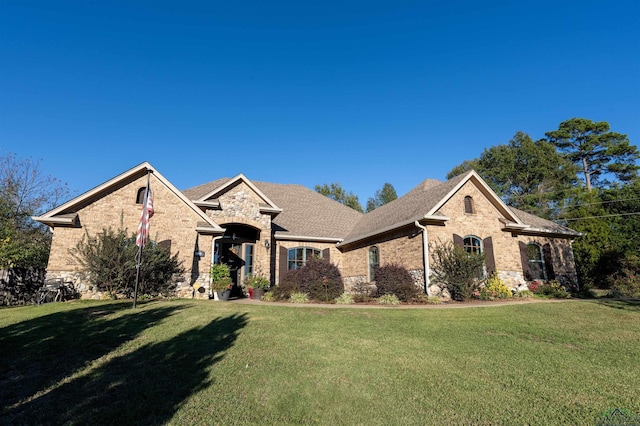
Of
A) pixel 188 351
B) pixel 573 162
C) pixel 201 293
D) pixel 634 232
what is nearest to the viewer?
pixel 188 351

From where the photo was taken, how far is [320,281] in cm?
1349

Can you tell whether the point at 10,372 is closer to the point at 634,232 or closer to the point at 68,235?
the point at 68,235

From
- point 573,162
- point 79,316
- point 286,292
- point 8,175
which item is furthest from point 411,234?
point 573,162

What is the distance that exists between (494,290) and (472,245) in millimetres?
2242

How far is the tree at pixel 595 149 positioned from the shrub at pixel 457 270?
109 ft

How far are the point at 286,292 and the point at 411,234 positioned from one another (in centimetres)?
611

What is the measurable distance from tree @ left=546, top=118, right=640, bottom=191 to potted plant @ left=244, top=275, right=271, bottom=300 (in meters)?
39.2

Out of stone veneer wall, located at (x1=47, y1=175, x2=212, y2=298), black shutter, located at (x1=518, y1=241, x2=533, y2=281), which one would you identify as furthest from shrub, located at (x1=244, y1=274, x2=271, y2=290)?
black shutter, located at (x1=518, y1=241, x2=533, y2=281)

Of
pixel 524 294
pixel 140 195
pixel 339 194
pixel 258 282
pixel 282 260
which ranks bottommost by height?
pixel 524 294

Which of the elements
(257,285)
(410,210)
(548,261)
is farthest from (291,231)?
(548,261)

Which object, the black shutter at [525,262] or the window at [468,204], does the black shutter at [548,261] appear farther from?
the window at [468,204]

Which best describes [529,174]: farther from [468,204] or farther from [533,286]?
[468,204]

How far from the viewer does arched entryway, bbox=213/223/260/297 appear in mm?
16094

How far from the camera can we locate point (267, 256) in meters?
16.1
